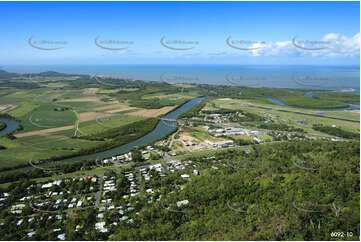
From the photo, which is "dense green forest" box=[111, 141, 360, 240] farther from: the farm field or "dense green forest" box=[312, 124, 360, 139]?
the farm field

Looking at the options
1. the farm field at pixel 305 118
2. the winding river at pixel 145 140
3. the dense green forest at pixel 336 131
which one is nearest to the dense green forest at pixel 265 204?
the winding river at pixel 145 140

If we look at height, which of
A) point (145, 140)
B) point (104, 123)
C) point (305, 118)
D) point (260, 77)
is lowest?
point (145, 140)

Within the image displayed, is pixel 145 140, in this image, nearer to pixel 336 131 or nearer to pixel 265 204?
pixel 265 204

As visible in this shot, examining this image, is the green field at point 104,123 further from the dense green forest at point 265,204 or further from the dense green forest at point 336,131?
the dense green forest at point 336,131

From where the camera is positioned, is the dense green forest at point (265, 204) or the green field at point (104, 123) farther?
the green field at point (104, 123)

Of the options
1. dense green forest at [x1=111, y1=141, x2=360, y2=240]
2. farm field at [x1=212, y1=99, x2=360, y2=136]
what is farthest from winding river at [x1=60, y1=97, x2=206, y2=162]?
farm field at [x1=212, y1=99, x2=360, y2=136]

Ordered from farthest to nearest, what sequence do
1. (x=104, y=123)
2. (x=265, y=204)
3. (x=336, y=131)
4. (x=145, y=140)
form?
(x=104, y=123)
(x=336, y=131)
(x=145, y=140)
(x=265, y=204)

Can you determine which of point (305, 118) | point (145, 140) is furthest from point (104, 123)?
point (305, 118)

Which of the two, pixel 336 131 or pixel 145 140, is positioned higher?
pixel 336 131

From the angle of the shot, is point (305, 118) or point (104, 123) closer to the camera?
point (104, 123)

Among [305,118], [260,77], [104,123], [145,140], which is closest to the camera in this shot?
[145,140]

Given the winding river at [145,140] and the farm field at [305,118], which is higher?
the farm field at [305,118]

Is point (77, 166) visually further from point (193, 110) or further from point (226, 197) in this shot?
point (193, 110)
